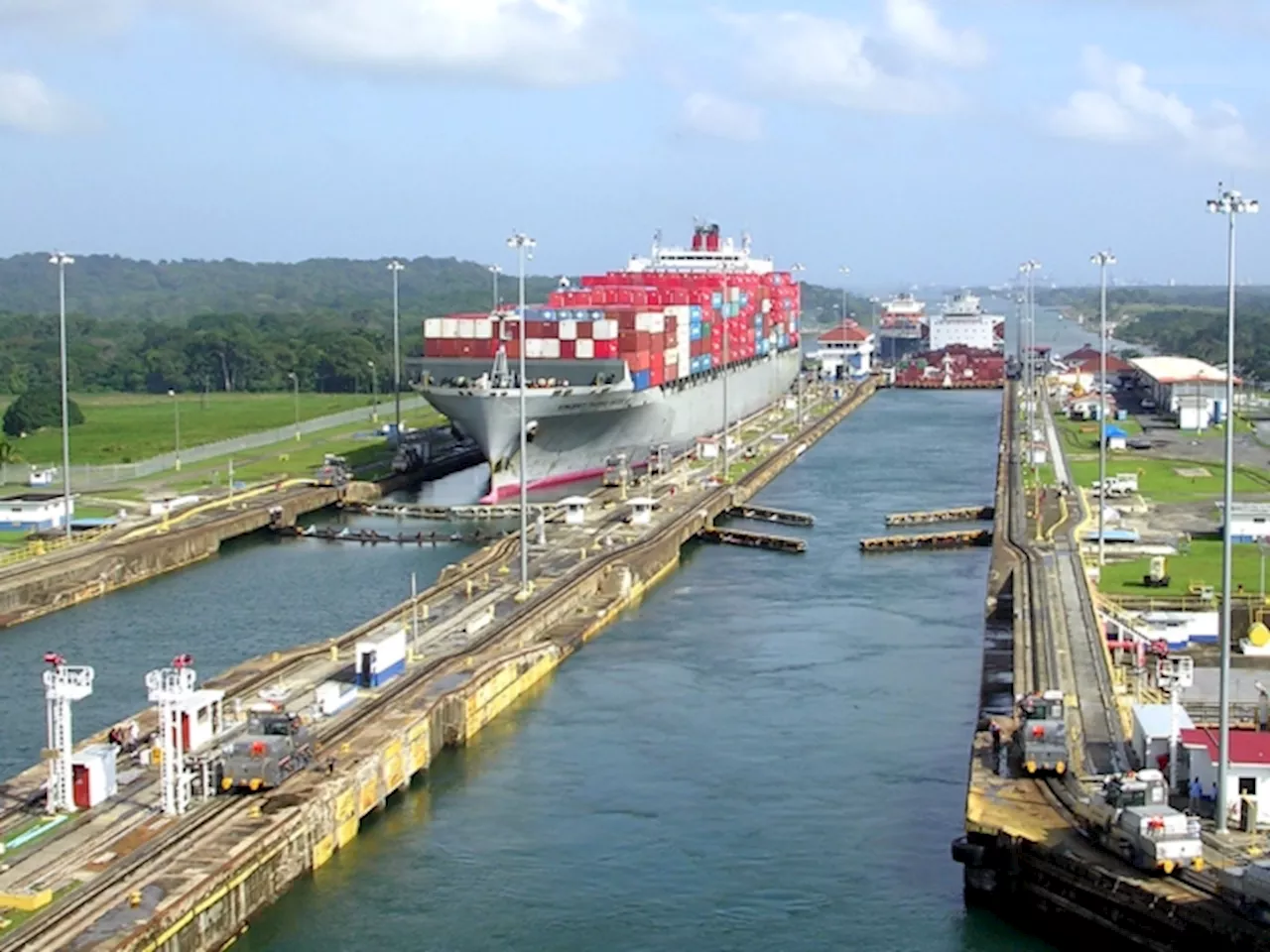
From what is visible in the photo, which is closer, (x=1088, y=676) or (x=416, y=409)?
(x=1088, y=676)

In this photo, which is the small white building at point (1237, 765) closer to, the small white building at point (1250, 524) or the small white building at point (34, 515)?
the small white building at point (1250, 524)

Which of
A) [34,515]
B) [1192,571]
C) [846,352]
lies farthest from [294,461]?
[846,352]

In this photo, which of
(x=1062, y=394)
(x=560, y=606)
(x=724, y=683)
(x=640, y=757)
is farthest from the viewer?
(x=1062, y=394)

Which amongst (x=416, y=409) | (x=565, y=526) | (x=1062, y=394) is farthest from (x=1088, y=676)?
(x=1062, y=394)

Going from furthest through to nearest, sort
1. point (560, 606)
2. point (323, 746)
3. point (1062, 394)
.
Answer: point (1062, 394), point (560, 606), point (323, 746)

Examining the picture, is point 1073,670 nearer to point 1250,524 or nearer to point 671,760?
point 671,760

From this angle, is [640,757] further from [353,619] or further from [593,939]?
[353,619]

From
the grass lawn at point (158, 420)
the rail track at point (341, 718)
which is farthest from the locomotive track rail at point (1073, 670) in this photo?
the grass lawn at point (158, 420)
